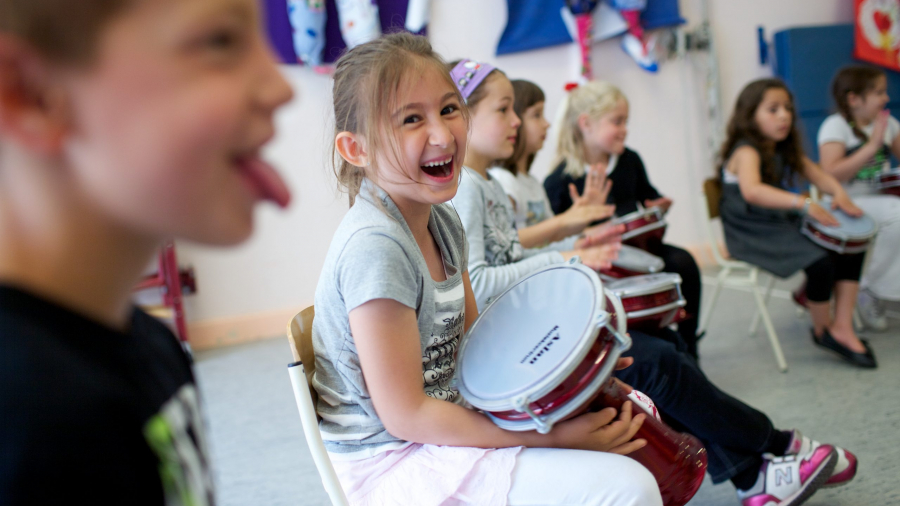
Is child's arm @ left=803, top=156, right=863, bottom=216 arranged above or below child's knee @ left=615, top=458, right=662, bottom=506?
below

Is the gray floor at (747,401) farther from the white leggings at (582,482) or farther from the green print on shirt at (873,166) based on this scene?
the white leggings at (582,482)

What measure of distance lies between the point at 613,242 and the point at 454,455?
0.96 m

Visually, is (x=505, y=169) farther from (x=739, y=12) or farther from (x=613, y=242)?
(x=739, y=12)

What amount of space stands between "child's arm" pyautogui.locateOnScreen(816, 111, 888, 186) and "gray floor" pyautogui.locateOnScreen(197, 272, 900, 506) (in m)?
0.70

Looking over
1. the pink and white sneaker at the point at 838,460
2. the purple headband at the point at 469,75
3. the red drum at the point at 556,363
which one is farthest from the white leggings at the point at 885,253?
the red drum at the point at 556,363

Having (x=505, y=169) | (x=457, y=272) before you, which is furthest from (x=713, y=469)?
(x=505, y=169)

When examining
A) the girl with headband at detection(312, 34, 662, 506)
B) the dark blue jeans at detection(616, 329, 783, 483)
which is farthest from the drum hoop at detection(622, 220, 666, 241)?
the girl with headband at detection(312, 34, 662, 506)

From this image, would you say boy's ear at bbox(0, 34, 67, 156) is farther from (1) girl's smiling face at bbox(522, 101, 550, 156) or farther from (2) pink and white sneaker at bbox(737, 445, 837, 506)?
(1) girl's smiling face at bbox(522, 101, 550, 156)

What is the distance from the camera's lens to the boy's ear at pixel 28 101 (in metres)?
0.31

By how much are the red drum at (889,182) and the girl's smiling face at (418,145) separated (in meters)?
2.64

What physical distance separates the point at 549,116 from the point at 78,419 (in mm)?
3935

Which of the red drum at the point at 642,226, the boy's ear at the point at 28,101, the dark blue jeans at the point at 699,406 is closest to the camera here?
the boy's ear at the point at 28,101

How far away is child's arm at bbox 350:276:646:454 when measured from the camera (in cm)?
85

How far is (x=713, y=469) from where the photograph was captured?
1454 mm
